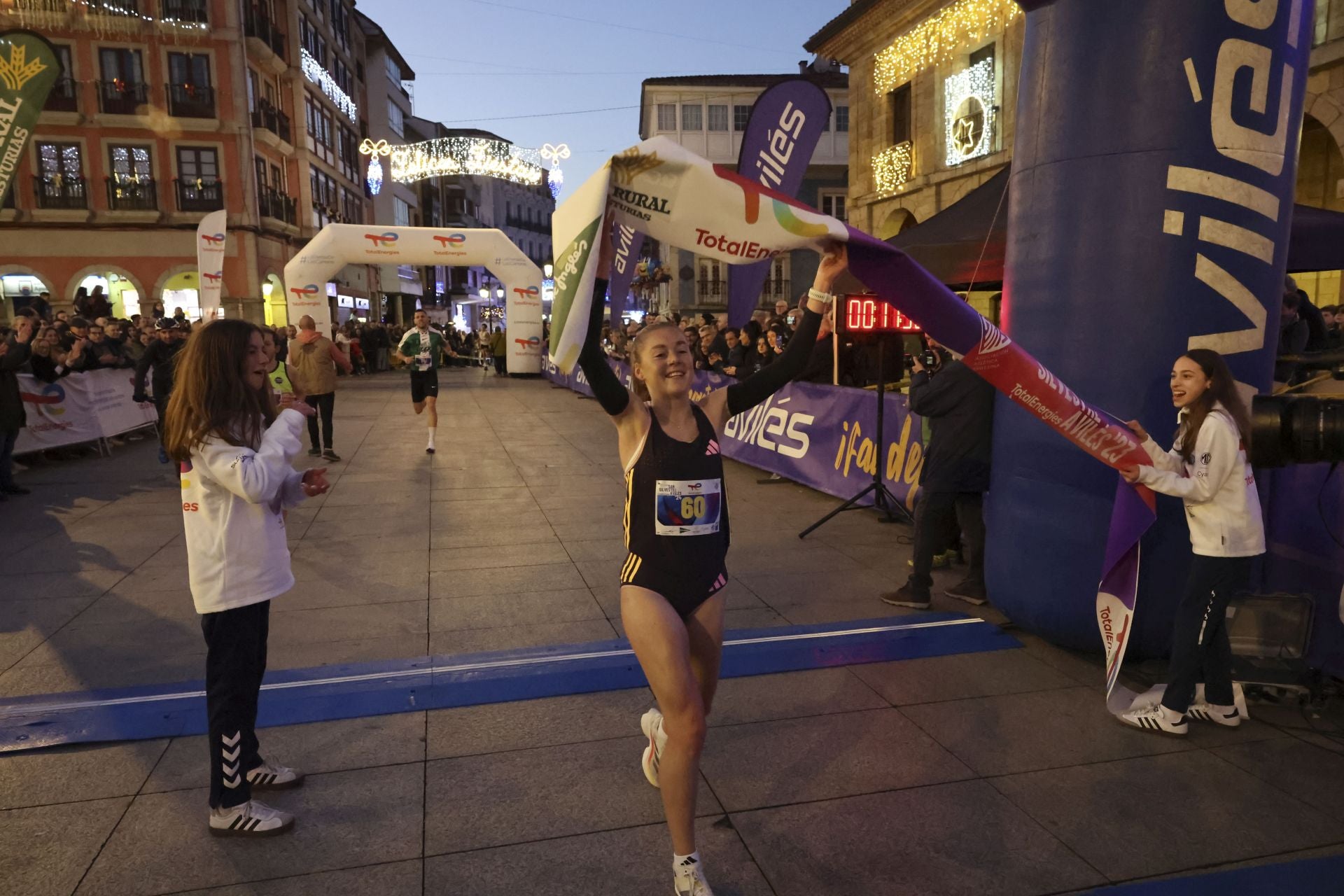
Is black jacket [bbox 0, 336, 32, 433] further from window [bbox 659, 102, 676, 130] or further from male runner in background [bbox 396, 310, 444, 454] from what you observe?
window [bbox 659, 102, 676, 130]

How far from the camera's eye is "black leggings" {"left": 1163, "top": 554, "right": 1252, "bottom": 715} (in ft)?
12.5

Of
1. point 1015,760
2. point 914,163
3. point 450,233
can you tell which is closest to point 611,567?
point 1015,760

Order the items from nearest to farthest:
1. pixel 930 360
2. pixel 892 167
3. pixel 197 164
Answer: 1. pixel 930 360
2. pixel 892 167
3. pixel 197 164

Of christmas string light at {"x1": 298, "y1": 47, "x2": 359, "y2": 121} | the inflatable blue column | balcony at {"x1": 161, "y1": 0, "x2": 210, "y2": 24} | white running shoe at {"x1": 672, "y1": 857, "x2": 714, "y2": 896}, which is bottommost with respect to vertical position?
white running shoe at {"x1": 672, "y1": 857, "x2": 714, "y2": 896}

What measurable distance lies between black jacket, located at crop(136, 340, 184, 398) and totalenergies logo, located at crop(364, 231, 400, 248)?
13884 millimetres

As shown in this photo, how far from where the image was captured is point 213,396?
2979mm

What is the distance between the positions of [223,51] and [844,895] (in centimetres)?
3704

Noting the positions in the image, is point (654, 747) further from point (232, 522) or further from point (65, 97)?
point (65, 97)

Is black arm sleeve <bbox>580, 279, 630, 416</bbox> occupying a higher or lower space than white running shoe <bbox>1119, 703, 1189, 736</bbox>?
higher

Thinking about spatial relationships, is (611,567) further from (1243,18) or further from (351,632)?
(1243,18)

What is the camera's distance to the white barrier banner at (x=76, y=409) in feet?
36.6

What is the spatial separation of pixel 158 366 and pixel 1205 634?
421 inches

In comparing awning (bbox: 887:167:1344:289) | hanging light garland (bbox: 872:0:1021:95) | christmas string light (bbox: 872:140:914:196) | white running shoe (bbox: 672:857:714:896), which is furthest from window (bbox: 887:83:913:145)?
white running shoe (bbox: 672:857:714:896)

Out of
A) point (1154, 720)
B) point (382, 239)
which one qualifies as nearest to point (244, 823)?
point (1154, 720)
